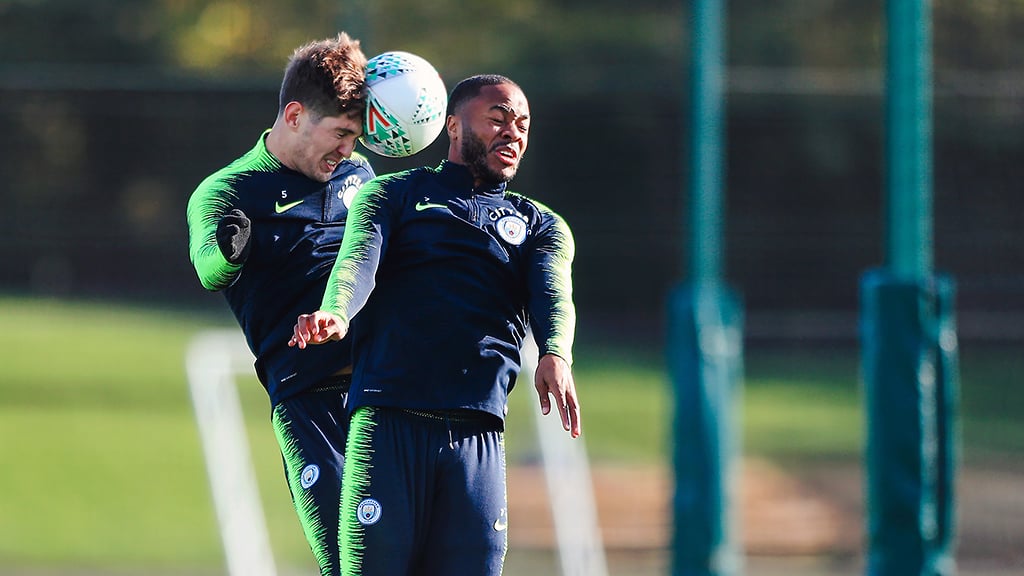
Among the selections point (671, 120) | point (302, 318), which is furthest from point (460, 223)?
point (671, 120)

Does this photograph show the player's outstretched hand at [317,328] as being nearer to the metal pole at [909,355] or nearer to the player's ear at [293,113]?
the player's ear at [293,113]

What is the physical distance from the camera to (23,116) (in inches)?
478

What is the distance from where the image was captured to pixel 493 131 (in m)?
3.58

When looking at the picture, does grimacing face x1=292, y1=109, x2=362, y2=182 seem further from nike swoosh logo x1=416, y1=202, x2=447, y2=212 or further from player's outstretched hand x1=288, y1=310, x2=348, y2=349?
player's outstretched hand x1=288, y1=310, x2=348, y2=349

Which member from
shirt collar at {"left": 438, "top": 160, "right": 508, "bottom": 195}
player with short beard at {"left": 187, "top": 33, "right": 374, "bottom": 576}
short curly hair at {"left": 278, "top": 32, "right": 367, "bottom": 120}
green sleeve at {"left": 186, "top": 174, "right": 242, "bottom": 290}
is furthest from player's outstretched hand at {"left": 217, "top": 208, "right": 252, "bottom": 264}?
shirt collar at {"left": 438, "top": 160, "right": 508, "bottom": 195}

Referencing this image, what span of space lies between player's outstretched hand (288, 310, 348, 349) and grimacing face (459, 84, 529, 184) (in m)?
0.63

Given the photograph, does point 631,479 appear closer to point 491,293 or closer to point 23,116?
point 23,116

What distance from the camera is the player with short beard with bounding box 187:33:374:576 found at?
147 inches

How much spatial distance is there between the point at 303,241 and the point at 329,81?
16.0 inches

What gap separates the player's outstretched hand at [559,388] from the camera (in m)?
3.31

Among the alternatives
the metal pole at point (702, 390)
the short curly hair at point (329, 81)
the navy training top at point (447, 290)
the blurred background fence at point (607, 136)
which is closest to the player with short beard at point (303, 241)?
the short curly hair at point (329, 81)

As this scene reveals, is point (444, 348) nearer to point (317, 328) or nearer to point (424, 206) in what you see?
point (424, 206)

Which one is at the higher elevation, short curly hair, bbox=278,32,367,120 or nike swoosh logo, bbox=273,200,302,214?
short curly hair, bbox=278,32,367,120

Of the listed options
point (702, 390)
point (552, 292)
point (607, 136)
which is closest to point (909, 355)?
point (702, 390)
